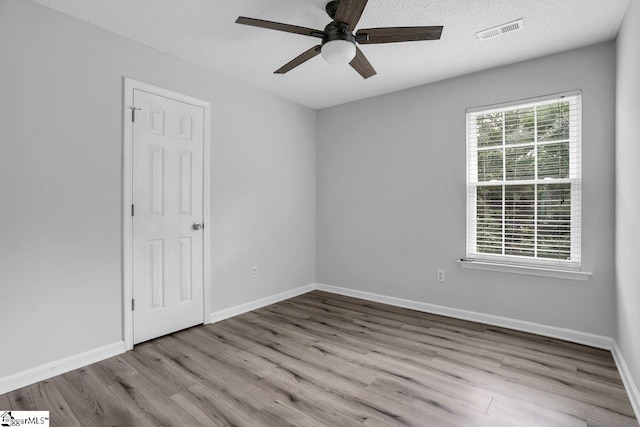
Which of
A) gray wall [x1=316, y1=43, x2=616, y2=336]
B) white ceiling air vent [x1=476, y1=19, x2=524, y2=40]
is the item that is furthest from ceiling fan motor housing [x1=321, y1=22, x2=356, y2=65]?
gray wall [x1=316, y1=43, x2=616, y2=336]

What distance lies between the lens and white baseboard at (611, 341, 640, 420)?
1911 mm

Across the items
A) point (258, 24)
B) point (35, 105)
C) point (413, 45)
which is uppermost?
point (413, 45)

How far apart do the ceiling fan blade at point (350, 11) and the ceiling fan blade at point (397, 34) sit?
0.11 meters

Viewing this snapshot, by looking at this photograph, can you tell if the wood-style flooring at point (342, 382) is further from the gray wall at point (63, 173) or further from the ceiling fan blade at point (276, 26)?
the ceiling fan blade at point (276, 26)

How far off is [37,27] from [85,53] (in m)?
0.29

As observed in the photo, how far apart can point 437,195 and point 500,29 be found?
1654 millimetres

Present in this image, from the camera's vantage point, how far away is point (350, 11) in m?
1.89

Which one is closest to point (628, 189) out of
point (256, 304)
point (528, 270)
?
point (528, 270)

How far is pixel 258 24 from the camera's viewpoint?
2.02m

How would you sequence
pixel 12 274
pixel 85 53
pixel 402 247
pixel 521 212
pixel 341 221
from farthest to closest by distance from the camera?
pixel 341 221, pixel 402 247, pixel 521 212, pixel 85 53, pixel 12 274

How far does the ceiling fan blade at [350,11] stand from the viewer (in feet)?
5.94

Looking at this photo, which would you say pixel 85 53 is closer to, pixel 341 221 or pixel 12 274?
pixel 12 274

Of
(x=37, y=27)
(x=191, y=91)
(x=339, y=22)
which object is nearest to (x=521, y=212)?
(x=339, y=22)

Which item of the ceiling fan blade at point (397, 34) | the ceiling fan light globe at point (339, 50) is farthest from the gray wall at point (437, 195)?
the ceiling fan light globe at point (339, 50)
